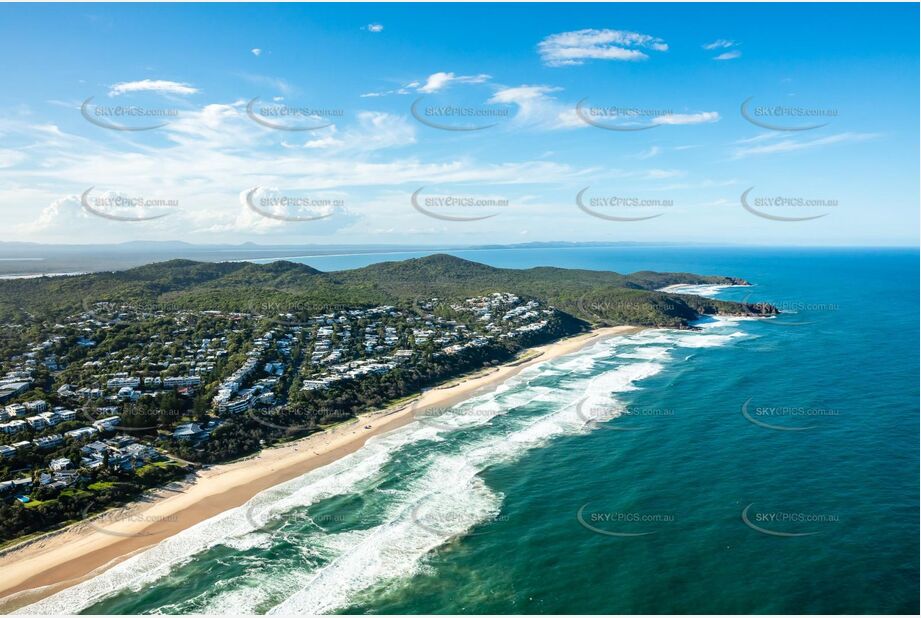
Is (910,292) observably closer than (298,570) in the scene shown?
No

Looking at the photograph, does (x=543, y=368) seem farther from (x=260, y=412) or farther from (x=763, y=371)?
(x=260, y=412)

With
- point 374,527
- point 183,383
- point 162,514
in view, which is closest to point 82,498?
point 162,514

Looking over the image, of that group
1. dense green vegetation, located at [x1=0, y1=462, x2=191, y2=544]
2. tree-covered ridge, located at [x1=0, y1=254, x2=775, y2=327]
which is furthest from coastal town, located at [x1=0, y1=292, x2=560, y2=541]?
tree-covered ridge, located at [x1=0, y1=254, x2=775, y2=327]

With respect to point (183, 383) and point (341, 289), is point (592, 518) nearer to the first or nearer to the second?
point (183, 383)

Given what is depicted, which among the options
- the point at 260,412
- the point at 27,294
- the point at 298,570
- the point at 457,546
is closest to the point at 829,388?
the point at 457,546

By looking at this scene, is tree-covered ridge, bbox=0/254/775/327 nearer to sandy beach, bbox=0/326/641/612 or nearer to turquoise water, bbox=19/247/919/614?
sandy beach, bbox=0/326/641/612

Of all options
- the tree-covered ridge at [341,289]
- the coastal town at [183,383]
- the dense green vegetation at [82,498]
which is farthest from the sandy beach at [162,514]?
the tree-covered ridge at [341,289]

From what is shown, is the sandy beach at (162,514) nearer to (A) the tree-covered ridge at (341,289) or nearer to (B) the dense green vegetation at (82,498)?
(B) the dense green vegetation at (82,498)
